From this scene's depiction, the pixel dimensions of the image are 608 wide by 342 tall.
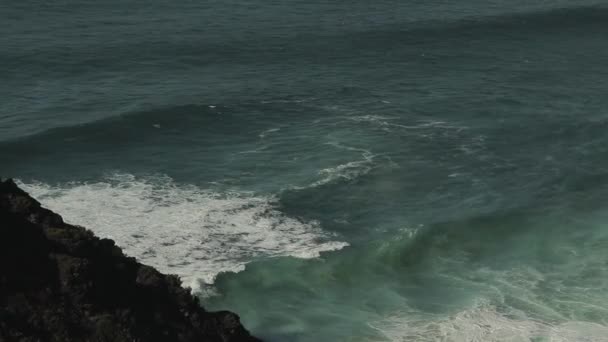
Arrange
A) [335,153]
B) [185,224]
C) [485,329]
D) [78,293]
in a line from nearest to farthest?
[78,293] → [485,329] → [185,224] → [335,153]

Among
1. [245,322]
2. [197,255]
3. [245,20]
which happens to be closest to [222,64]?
[245,20]

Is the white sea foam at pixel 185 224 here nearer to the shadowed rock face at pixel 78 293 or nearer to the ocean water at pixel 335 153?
the ocean water at pixel 335 153

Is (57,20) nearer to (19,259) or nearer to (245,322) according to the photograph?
(245,322)

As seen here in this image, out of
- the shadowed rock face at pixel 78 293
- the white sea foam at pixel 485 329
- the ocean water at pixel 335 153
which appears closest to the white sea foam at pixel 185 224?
the ocean water at pixel 335 153

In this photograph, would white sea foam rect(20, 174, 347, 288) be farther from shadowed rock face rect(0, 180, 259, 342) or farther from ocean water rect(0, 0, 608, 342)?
shadowed rock face rect(0, 180, 259, 342)

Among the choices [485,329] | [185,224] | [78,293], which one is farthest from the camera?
[185,224]

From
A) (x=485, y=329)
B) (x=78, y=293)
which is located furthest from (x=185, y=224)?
(x=78, y=293)

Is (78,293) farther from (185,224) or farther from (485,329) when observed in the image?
(185,224)

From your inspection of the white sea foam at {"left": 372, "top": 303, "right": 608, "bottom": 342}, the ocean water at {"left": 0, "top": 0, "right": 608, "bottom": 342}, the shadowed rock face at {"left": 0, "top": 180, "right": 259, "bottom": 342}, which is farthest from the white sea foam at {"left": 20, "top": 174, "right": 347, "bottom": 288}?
the shadowed rock face at {"left": 0, "top": 180, "right": 259, "bottom": 342}
